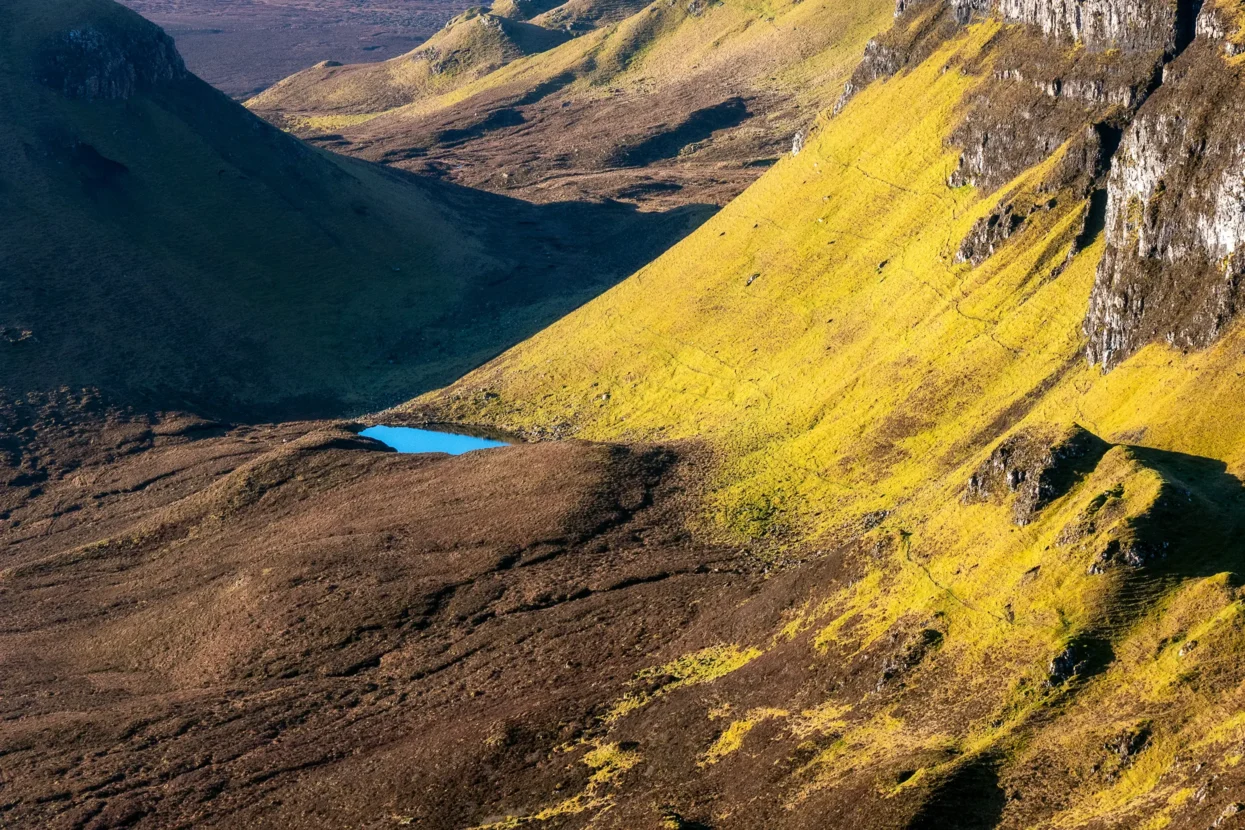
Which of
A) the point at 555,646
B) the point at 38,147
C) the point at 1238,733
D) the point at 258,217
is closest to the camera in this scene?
the point at 1238,733

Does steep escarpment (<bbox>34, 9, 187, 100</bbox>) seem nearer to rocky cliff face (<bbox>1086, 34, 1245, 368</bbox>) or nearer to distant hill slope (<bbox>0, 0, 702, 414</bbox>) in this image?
distant hill slope (<bbox>0, 0, 702, 414</bbox>)

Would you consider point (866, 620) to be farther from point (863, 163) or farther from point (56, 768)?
point (863, 163)

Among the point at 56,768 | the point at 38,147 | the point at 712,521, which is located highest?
the point at 38,147

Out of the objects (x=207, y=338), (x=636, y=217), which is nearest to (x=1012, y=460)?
(x=207, y=338)

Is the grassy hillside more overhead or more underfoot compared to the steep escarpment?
more underfoot

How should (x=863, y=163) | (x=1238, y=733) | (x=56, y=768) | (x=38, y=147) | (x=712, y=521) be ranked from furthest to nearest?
(x=38, y=147)
(x=863, y=163)
(x=712, y=521)
(x=56, y=768)
(x=1238, y=733)

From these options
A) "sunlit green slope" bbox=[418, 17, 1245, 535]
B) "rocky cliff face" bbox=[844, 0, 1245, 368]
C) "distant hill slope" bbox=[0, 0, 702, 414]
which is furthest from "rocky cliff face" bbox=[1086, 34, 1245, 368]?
"distant hill slope" bbox=[0, 0, 702, 414]
